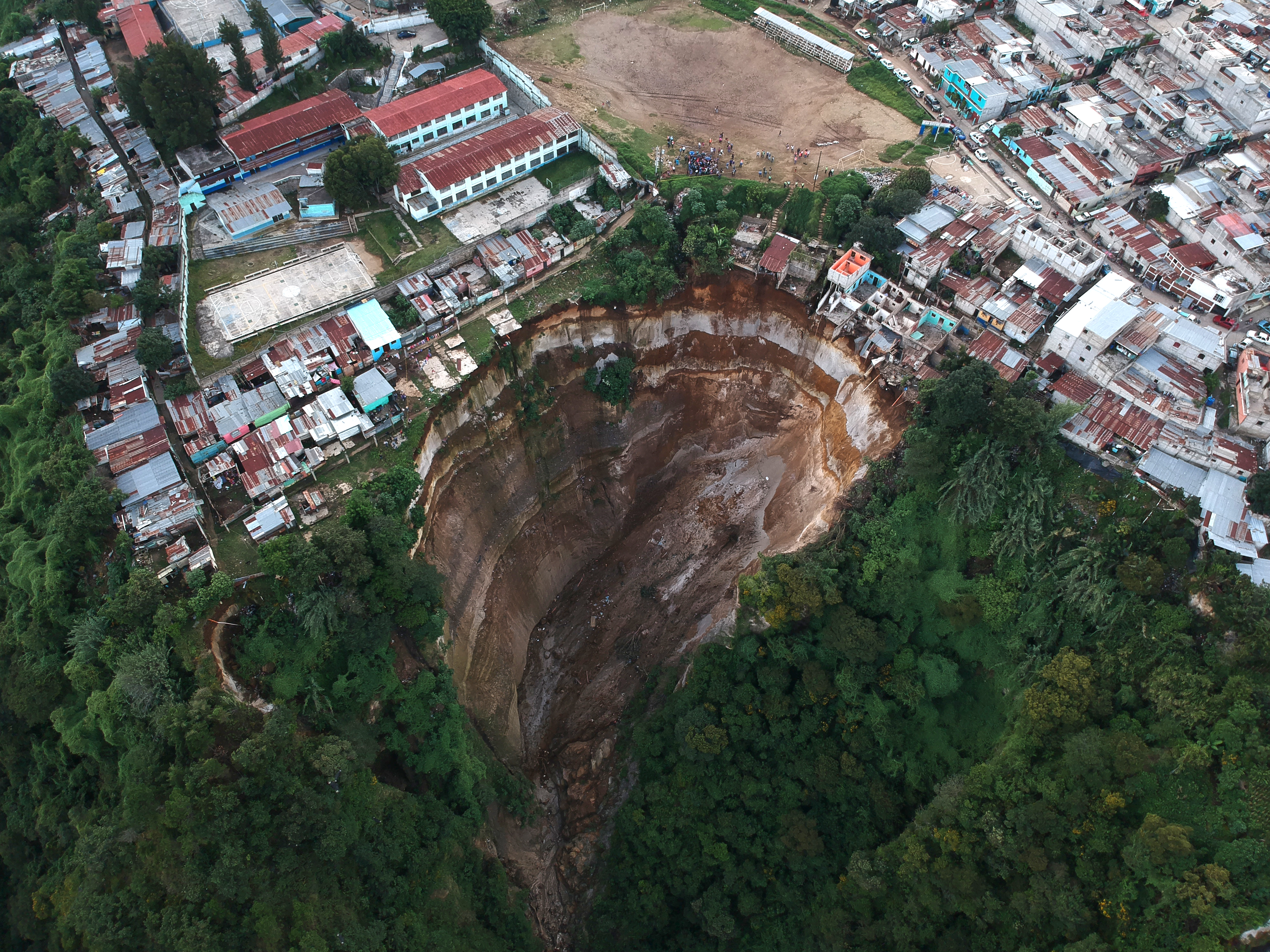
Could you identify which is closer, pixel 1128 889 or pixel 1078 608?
pixel 1128 889

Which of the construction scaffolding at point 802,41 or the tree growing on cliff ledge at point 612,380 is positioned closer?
the tree growing on cliff ledge at point 612,380

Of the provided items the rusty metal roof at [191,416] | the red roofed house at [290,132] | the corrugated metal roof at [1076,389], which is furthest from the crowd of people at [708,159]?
the rusty metal roof at [191,416]

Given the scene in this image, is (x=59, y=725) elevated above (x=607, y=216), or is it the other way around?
(x=607, y=216)

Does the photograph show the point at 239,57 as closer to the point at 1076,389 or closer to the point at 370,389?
the point at 370,389

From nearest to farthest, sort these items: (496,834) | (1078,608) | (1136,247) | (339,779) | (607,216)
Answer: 1. (339,779)
2. (1078,608)
3. (496,834)
4. (1136,247)
5. (607,216)

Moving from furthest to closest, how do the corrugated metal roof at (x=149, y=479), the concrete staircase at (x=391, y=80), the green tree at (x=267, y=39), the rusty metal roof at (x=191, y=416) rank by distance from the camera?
the concrete staircase at (x=391, y=80)
the green tree at (x=267, y=39)
the rusty metal roof at (x=191, y=416)
the corrugated metal roof at (x=149, y=479)

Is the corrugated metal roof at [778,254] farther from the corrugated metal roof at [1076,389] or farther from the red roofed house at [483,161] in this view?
the corrugated metal roof at [1076,389]

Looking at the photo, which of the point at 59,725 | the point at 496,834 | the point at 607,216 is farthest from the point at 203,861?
the point at 607,216

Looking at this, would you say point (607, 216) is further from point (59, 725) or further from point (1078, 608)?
point (59, 725)

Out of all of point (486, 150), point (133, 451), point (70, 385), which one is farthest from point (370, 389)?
point (486, 150)
